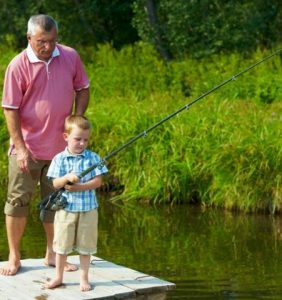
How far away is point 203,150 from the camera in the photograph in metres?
11.2

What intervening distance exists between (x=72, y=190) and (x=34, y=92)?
69 centimetres

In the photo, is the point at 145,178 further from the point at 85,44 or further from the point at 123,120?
the point at 85,44

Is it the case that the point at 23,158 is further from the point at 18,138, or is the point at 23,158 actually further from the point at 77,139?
the point at 77,139

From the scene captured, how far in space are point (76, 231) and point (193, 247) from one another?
2.98m

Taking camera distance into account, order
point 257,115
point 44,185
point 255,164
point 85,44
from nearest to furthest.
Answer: point 44,185
point 255,164
point 257,115
point 85,44

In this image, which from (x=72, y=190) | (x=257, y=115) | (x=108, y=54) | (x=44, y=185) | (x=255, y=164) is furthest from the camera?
(x=108, y=54)

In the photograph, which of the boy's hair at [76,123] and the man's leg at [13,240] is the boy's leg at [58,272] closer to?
the man's leg at [13,240]

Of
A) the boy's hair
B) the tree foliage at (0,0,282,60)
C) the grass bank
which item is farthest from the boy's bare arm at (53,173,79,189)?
the tree foliage at (0,0,282,60)

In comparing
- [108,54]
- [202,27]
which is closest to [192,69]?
[202,27]

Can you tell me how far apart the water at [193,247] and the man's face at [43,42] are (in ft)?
6.63

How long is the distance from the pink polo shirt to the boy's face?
11.2 inches

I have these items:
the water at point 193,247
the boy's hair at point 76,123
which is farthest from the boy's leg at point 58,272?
the water at point 193,247

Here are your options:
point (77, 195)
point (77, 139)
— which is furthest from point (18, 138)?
point (77, 195)

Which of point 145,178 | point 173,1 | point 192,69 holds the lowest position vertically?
point 145,178
